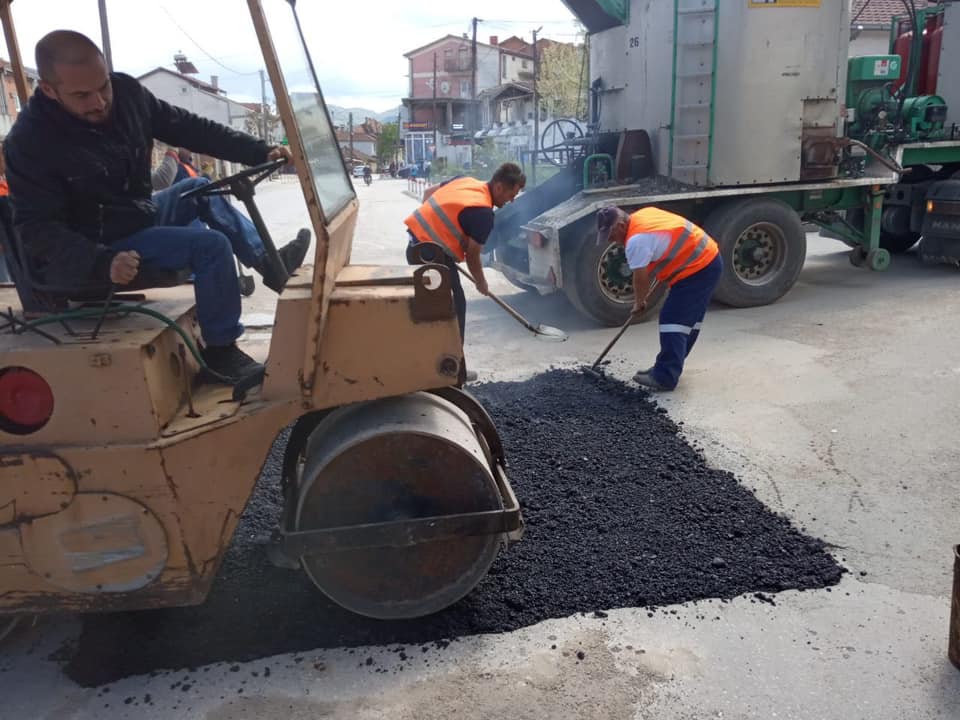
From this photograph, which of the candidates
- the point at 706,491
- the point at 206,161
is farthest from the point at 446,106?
the point at 706,491

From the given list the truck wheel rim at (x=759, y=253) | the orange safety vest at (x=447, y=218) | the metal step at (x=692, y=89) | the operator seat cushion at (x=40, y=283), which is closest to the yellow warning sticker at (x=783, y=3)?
the metal step at (x=692, y=89)

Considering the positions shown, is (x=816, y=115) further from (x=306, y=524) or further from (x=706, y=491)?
(x=306, y=524)

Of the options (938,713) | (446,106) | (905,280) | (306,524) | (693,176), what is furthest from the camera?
(446,106)

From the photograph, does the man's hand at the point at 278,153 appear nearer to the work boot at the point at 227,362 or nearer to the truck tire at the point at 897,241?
the work boot at the point at 227,362

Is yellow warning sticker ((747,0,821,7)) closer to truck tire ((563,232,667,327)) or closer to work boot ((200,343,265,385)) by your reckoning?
truck tire ((563,232,667,327))

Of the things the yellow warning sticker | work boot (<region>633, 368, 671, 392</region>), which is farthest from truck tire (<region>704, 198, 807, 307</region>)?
work boot (<region>633, 368, 671, 392</region>)

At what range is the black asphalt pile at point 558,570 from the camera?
285 centimetres

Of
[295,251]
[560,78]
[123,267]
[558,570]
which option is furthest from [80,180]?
[560,78]

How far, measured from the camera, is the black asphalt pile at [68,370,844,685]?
2854 mm

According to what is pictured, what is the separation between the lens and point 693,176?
7.68m

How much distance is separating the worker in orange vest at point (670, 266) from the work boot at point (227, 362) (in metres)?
3.10

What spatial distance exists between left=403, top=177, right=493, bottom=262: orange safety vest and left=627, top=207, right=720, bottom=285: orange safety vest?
1.06 m

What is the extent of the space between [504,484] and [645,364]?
11.5ft

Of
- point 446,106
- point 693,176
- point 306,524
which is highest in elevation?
point 446,106
